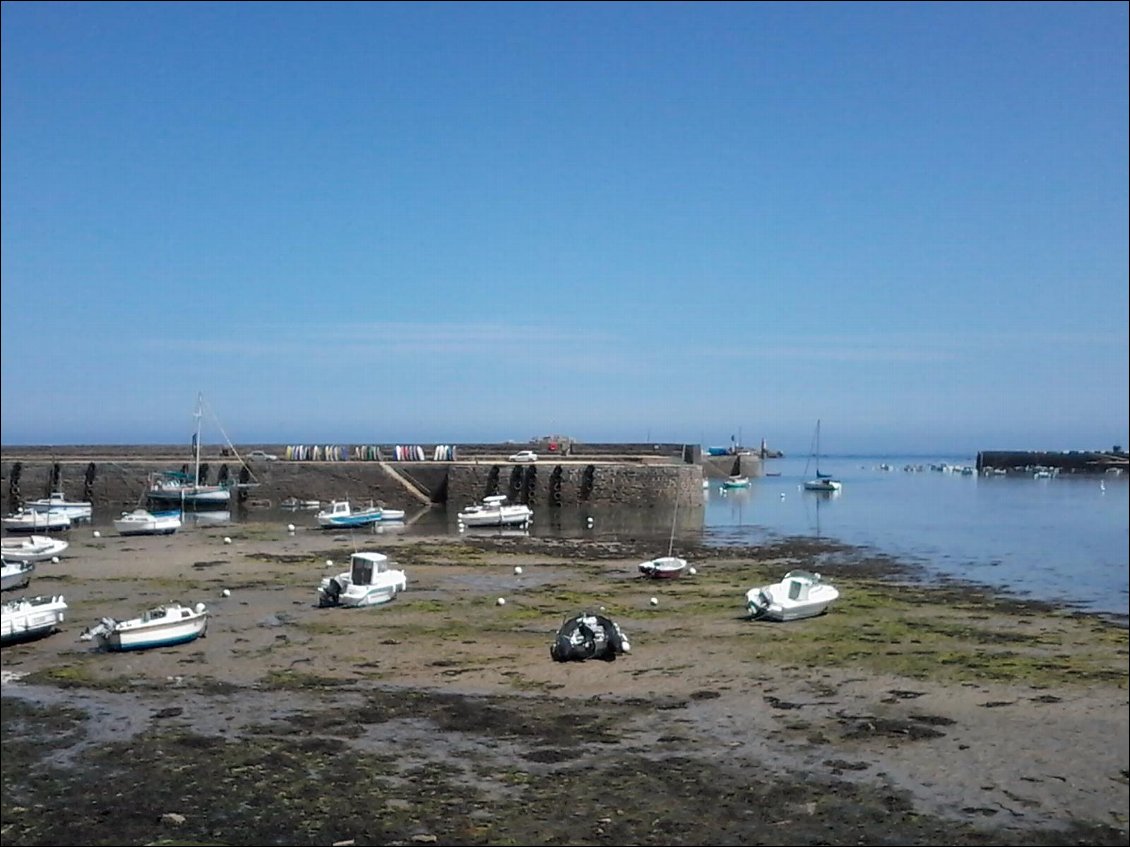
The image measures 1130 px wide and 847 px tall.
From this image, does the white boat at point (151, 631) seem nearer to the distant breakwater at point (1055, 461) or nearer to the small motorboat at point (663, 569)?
the small motorboat at point (663, 569)

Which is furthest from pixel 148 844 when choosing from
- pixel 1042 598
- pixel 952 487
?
pixel 952 487

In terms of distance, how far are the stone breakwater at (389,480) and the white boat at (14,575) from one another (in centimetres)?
2541

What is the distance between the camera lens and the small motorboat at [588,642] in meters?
18.4

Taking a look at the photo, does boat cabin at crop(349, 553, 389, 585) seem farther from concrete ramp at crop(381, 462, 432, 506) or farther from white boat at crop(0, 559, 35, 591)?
concrete ramp at crop(381, 462, 432, 506)

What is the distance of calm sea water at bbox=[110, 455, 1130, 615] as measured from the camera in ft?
98.4

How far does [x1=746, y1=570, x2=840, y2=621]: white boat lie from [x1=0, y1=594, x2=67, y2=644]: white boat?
45.8 ft

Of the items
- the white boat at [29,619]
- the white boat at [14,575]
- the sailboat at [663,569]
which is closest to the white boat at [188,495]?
the white boat at [14,575]

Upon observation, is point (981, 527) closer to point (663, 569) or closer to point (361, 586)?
point (663, 569)

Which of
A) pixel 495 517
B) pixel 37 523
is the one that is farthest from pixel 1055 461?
pixel 37 523

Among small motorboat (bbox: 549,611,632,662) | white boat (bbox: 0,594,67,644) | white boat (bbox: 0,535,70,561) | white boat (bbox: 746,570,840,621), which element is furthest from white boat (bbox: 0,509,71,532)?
white boat (bbox: 746,570,840,621)

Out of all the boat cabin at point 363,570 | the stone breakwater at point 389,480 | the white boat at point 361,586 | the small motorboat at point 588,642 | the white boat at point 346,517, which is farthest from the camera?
the stone breakwater at point 389,480

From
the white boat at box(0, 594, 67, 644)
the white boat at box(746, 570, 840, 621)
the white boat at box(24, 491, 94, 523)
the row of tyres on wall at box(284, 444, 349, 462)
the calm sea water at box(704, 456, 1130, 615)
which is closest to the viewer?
the white boat at box(0, 594, 67, 644)

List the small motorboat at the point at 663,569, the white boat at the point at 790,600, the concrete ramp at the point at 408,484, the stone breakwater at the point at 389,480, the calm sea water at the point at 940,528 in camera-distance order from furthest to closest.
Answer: the concrete ramp at the point at 408,484 < the stone breakwater at the point at 389,480 < the calm sea water at the point at 940,528 < the small motorboat at the point at 663,569 < the white boat at the point at 790,600

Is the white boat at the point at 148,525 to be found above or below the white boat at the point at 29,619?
above
